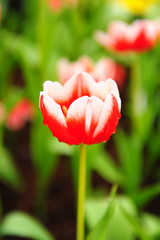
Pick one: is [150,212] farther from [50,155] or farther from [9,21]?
[9,21]

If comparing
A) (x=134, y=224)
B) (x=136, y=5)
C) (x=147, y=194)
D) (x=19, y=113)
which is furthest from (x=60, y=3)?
(x=134, y=224)

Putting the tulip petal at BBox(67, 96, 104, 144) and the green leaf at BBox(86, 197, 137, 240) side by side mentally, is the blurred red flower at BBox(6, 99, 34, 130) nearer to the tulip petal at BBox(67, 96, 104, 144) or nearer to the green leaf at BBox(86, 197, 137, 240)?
the green leaf at BBox(86, 197, 137, 240)

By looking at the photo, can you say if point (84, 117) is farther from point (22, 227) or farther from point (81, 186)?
point (22, 227)

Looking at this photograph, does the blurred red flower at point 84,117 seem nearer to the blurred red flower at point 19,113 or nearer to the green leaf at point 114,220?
the green leaf at point 114,220

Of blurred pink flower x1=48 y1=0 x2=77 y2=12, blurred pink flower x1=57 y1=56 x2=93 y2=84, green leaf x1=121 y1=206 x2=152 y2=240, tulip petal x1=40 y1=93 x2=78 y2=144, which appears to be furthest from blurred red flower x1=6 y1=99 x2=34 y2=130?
tulip petal x1=40 y1=93 x2=78 y2=144

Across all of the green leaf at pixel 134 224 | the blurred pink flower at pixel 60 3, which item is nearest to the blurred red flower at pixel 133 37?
the green leaf at pixel 134 224
